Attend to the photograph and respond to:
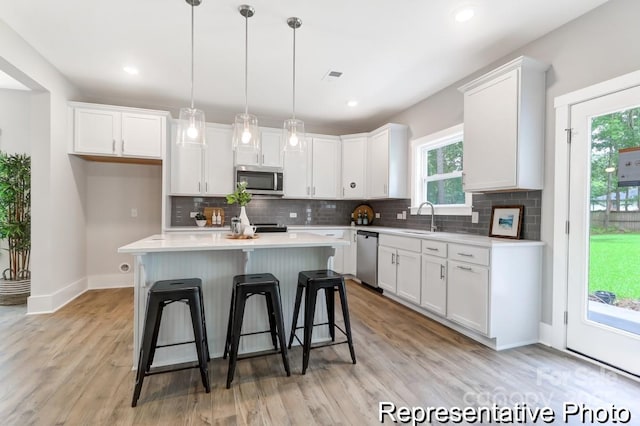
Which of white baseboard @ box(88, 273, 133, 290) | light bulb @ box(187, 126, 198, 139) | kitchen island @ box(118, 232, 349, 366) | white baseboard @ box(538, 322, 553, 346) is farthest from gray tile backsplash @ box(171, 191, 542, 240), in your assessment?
light bulb @ box(187, 126, 198, 139)

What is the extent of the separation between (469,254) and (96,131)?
4.52 m

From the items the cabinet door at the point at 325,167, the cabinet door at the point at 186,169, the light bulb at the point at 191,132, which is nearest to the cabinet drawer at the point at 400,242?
the cabinet door at the point at 325,167

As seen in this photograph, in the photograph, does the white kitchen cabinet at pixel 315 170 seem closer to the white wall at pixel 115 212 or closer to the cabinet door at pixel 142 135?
the cabinet door at pixel 142 135

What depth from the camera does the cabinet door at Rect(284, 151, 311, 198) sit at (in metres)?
5.00

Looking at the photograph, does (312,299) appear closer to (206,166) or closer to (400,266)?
(400,266)

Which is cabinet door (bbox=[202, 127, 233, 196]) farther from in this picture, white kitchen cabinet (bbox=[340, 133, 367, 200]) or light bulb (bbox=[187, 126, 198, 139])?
light bulb (bbox=[187, 126, 198, 139])

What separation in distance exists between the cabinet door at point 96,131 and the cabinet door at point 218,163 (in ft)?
3.71

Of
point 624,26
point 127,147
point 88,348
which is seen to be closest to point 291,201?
point 127,147

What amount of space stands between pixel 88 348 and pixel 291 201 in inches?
135

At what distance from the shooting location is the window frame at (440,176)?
358cm

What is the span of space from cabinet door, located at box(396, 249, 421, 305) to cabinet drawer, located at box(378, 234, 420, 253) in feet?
0.19

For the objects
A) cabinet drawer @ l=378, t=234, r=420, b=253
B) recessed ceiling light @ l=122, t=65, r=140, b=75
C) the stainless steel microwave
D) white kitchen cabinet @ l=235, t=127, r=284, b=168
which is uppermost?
recessed ceiling light @ l=122, t=65, r=140, b=75

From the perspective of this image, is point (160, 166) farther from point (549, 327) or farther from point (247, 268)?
point (549, 327)

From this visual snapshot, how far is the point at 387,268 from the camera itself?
3971 millimetres
